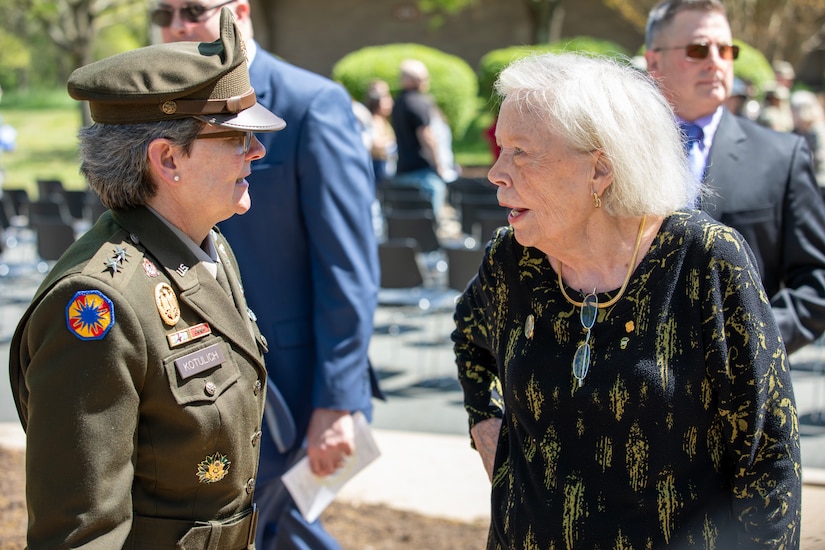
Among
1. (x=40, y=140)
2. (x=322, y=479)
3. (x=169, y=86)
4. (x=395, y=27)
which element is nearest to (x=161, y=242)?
(x=169, y=86)

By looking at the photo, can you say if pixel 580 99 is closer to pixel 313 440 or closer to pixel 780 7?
pixel 313 440

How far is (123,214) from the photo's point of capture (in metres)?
2.01

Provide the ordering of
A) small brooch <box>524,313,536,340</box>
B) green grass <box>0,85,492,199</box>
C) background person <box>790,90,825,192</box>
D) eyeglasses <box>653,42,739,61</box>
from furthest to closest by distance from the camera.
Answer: green grass <box>0,85,492,199</box>
background person <box>790,90,825,192</box>
eyeglasses <box>653,42,739,61</box>
small brooch <box>524,313,536,340</box>

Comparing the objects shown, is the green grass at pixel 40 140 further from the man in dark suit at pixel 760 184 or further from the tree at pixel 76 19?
the man in dark suit at pixel 760 184

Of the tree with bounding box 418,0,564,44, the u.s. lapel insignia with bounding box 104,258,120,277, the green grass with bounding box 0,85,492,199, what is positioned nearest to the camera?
the u.s. lapel insignia with bounding box 104,258,120,277

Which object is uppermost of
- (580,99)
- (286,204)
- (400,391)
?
(580,99)

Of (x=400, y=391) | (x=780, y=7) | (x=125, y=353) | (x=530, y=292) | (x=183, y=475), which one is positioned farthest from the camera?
(x=780, y=7)

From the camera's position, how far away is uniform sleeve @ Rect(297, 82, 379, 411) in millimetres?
2971

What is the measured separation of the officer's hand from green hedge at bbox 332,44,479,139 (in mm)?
18999

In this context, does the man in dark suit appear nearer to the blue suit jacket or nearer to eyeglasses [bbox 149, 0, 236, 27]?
the blue suit jacket

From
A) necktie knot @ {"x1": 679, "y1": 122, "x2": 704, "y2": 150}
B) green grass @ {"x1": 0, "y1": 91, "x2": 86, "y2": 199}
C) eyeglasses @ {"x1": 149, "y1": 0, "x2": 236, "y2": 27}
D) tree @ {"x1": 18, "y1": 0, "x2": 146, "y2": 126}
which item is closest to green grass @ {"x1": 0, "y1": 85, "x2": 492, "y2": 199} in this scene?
green grass @ {"x1": 0, "y1": 91, "x2": 86, "y2": 199}

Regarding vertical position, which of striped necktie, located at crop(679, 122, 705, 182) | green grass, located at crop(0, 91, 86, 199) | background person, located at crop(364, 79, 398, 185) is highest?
striped necktie, located at crop(679, 122, 705, 182)

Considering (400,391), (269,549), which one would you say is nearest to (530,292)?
(269,549)

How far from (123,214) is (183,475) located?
0.57 metres
